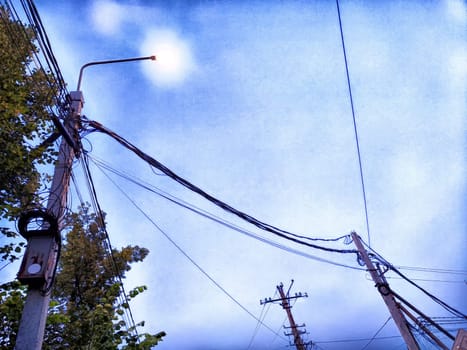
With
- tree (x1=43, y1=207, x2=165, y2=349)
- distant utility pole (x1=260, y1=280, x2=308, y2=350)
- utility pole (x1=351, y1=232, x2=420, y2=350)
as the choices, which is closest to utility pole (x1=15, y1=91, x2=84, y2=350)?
tree (x1=43, y1=207, x2=165, y2=349)

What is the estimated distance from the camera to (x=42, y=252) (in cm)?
292

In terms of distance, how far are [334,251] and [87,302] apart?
943cm

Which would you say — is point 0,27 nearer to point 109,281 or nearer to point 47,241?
point 47,241

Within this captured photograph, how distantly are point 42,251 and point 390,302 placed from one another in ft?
26.8

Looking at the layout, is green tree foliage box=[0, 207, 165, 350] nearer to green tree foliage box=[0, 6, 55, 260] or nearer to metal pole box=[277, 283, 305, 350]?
green tree foliage box=[0, 6, 55, 260]

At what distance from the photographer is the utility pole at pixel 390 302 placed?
20.9 feet

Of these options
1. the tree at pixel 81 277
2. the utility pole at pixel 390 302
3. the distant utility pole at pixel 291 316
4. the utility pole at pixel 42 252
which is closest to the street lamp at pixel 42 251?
the utility pole at pixel 42 252

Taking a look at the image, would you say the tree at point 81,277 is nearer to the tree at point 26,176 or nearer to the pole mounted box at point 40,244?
the tree at point 26,176

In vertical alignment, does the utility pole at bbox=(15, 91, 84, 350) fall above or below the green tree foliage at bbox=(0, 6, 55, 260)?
below

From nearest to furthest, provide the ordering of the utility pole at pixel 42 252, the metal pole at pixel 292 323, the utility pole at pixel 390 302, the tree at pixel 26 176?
1. the utility pole at pixel 42 252
2. the tree at pixel 26 176
3. the utility pole at pixel 390 302
4. the metal pole at pixel 292 323

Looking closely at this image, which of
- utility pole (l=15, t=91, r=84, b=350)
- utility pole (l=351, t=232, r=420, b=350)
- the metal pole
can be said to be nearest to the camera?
utility pole (l=15, t=91, r=84, b=350)

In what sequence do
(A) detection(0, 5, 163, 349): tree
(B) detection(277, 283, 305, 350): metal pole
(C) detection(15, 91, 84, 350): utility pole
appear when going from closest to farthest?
(C) detection(15, 91, 84, 350): utility pole → (A) detection(0, 5, 163, 349): tree → (B) detection(277, 283, 305, 350): metal pole

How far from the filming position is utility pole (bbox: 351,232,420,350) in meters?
6.38

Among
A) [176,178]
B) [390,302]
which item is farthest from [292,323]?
[176,178]
